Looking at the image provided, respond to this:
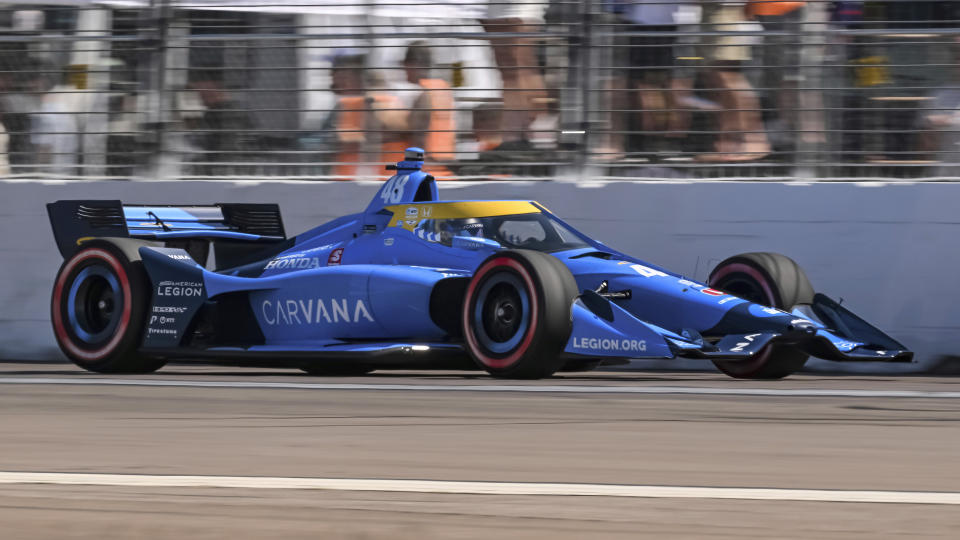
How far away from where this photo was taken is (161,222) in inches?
363

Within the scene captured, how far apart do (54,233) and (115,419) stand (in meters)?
3.75

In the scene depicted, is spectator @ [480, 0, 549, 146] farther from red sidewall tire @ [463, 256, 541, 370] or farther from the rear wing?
red sidewall tire @ [463, 256, 541, 370]

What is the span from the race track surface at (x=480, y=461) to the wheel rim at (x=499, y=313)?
298 mm

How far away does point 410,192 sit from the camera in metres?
8.47

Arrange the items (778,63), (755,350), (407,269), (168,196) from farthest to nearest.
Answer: (168,196) < (778,63) < (407,269) < (755,350)

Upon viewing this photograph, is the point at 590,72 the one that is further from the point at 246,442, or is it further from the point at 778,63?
the point at 246,442

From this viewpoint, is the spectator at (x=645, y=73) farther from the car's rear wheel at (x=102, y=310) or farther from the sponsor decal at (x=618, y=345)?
the car's rear wheel at (x=102, y=310)

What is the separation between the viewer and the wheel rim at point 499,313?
7.36m

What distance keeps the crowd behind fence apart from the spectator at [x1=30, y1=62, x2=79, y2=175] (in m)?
0.01

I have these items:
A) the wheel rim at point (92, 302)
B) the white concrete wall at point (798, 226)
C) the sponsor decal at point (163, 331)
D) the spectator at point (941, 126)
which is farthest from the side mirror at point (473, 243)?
the spectator at point (941, 126)

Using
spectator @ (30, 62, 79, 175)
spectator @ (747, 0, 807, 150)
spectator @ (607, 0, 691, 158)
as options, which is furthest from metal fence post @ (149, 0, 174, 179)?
spectator @ (747, 0, 807, 150)

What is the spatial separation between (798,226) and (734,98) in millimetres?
919

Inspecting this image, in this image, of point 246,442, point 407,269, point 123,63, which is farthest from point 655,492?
point 123,63

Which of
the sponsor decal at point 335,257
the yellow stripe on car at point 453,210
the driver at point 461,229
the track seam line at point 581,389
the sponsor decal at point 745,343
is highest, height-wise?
the yellow stripe on car at point 453,210
